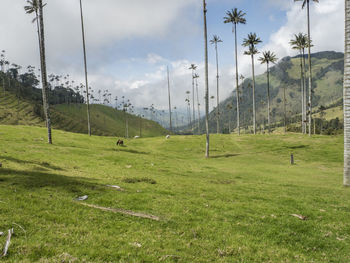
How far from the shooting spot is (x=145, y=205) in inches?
463

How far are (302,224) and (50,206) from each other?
1294 centimetres

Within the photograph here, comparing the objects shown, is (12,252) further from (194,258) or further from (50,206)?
(194,258)

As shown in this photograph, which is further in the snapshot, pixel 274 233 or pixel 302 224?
pixel 302 224

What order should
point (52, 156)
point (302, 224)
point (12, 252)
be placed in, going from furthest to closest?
point (52, 156) → point (302, 224) → point (12, 252)

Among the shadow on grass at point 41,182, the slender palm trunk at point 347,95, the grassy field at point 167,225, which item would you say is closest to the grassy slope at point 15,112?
the shadow on grass at point 41,182

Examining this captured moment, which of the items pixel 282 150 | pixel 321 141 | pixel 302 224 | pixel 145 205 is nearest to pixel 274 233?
pixel 302 224

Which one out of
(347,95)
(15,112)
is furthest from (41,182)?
(15,112)

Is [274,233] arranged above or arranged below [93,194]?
below

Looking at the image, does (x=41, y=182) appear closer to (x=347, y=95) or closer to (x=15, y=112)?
(x=347, y=95)

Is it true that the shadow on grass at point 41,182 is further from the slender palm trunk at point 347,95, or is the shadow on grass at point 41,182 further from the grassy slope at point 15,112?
the grassy slope at point 15,112

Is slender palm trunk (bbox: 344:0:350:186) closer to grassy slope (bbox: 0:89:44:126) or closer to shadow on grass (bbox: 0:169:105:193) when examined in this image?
shadow on grass (bbox: 0:169:105:193)

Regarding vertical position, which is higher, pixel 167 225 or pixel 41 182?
pixel 41 182

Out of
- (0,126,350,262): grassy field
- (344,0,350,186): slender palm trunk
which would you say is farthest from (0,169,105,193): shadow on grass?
(344,0,350,186): slender palm trunk

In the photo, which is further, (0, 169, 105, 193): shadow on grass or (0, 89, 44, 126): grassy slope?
(0, 89, 44, 126): grassy slope
